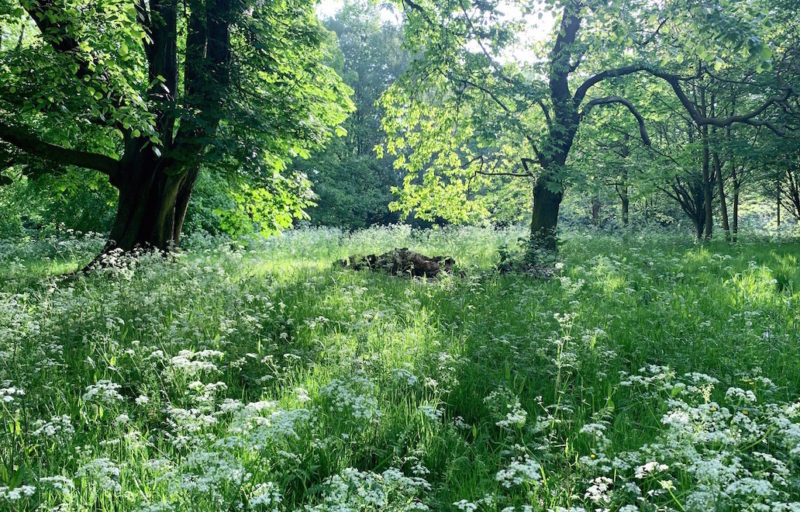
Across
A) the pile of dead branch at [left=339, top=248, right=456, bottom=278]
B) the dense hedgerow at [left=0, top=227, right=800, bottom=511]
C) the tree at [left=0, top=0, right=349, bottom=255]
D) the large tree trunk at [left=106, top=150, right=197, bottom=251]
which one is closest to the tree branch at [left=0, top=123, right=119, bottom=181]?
the tree at [left=0, top=0, right=349, bottom=255]

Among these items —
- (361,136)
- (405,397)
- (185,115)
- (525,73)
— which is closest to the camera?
(405,397)

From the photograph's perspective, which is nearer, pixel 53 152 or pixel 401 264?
pixel 53 152

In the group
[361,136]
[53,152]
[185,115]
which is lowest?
[53,152]

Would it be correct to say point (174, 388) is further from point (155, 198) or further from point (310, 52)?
point (310, 52)

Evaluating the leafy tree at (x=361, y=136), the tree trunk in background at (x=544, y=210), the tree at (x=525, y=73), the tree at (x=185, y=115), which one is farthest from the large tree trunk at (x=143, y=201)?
the leafy tree at (x=361, y=136)

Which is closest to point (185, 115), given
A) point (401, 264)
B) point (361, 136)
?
point (401, 264)

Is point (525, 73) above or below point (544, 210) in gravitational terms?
above

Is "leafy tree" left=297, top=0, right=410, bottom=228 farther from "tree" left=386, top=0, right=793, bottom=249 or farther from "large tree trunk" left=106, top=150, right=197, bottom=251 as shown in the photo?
"large tree trunk" left=106, top=150, right=197, bottom=251

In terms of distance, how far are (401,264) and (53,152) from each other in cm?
737

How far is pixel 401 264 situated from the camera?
1045 cm

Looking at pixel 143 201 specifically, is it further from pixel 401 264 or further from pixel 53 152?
pixel 401 264

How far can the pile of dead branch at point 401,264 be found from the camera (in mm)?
10117

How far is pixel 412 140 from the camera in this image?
12.0 m

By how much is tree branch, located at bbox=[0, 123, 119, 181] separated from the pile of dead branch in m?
5.37
